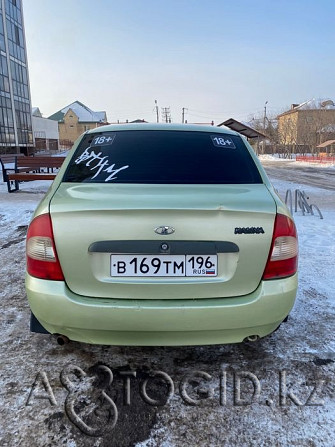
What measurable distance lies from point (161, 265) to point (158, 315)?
271 mm

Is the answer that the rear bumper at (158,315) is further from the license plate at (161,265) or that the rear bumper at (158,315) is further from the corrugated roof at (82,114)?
the corrugated roof at (82,114)

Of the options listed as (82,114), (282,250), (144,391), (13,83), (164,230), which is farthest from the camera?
(82,114)

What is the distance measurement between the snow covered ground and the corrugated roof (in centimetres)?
8295

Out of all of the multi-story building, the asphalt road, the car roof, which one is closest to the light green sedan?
the car roof

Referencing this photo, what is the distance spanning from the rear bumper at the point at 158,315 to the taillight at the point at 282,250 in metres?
0.06

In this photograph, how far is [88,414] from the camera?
6.36ft

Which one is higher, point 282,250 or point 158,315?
point 282,250

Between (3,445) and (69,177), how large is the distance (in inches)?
63.8

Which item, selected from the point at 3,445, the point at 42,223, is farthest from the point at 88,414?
the point at 42,223

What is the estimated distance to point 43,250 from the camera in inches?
76.3

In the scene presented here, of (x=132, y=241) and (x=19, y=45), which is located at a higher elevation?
(x=19, y=45)

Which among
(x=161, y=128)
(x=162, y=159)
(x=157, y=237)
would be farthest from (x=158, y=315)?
(x=161, y=128)

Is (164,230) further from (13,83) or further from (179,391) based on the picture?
(13,83)

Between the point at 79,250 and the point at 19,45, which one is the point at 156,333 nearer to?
the point at 79,250
